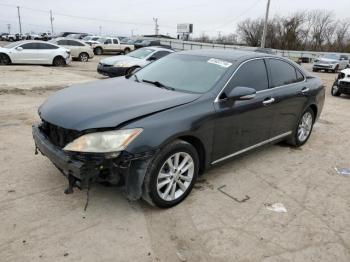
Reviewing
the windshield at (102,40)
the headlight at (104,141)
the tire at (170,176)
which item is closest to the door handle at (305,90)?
the tire at (170,176)

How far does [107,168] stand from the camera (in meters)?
3.19

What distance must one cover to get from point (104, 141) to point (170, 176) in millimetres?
851

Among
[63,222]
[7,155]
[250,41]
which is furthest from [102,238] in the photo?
[250,41]

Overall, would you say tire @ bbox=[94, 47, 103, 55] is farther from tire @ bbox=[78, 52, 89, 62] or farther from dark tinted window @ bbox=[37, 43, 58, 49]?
dark tinted window @ bbox=[37, 43, 58, 49]

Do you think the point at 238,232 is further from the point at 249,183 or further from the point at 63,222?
the point at 63,222

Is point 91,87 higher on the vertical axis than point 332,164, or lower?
higher

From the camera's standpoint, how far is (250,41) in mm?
69500

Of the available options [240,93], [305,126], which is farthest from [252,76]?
[305,126]

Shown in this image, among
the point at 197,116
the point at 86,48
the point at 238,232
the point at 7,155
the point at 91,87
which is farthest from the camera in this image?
the point at 86,48

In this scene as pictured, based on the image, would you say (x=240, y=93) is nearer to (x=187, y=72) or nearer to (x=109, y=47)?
(x=187, y=72)

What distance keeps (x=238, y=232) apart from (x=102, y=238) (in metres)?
1.29

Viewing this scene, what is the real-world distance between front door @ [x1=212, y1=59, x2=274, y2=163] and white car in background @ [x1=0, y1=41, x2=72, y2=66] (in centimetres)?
1548

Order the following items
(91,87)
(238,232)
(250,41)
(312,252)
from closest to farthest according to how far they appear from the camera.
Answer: (312,252), (238,232), (91,87), (250,41)

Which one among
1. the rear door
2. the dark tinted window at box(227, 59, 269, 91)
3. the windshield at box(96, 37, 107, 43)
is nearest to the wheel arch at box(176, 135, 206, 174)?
the dark tinted window at box(227, 59, 269, 91)
